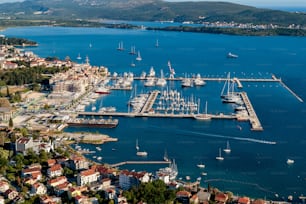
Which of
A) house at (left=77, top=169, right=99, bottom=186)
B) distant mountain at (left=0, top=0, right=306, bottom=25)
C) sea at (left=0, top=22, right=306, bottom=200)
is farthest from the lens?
distant mountain at (left=0, top=0, right=306, bottom=25)

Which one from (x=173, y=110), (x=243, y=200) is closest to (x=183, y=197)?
(x=243, y=200)

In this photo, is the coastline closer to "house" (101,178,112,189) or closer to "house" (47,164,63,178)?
"house" (47,164,63,178)

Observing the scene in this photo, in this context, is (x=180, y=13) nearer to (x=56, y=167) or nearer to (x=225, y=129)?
(x=225, y=129)

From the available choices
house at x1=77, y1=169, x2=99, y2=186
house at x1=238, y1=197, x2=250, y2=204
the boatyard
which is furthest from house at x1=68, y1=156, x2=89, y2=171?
the boatyard

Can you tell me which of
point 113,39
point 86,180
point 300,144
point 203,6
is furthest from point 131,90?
point 203,6

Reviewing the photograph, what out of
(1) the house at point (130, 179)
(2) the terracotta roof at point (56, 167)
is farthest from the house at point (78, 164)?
(1) the house at point (130, 179)

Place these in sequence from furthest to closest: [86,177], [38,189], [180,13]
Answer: [180,13] → [86,177] → [38,189]
